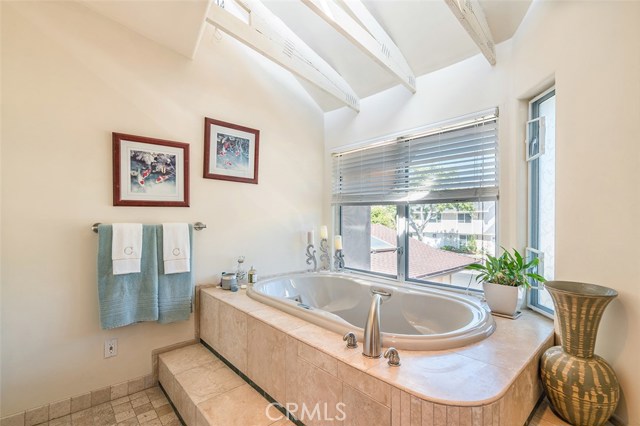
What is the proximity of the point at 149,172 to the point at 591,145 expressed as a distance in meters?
2.56

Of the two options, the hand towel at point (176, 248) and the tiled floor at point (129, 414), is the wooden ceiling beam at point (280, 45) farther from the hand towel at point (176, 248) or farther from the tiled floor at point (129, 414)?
the tiled floor at point (129, 414)

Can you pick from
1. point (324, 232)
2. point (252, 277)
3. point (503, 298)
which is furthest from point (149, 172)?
point (503, 298)

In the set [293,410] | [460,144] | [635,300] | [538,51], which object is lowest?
[293,410]

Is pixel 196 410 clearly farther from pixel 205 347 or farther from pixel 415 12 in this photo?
pixel 415 12

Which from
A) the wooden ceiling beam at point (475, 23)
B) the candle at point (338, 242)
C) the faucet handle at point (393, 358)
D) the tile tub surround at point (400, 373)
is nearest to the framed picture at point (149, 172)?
the tile tub surround at point (400, 373)

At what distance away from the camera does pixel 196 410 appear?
147 cm

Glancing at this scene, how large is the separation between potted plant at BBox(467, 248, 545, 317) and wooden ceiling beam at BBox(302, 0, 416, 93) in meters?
1.54

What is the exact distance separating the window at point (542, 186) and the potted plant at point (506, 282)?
0.14 metres

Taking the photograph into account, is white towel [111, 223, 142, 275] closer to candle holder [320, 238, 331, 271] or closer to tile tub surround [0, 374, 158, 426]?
tile tub surround [0, 374, 158, 426]

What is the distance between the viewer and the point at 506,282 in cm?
168

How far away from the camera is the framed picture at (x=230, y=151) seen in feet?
7.56

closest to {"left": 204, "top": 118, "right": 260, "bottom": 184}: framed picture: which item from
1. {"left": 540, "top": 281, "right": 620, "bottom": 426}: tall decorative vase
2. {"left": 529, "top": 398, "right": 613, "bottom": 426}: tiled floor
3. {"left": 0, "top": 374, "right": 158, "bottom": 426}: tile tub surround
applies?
{"left": 0, "top": 374, "right": 158, "bottom": 426}: tile tub surround

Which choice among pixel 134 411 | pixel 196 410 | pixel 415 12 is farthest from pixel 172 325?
pixel 415 12

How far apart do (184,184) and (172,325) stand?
108 cm
